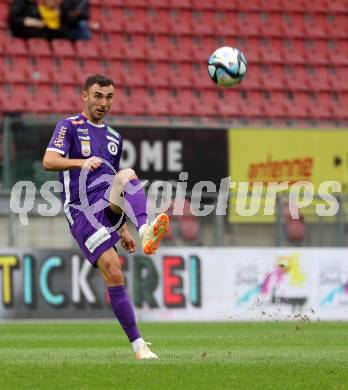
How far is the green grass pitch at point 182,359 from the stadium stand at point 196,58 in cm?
685

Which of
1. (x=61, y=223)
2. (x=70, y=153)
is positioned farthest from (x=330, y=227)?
(x=70, y=153)

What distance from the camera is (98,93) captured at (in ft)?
27.4

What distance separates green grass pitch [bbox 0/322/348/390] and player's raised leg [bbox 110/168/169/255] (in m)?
0.87

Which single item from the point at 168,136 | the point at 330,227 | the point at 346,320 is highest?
the point at 168,136

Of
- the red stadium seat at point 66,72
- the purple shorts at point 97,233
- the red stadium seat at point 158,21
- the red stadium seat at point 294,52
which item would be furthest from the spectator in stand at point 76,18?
the purple shorts at point 97,233

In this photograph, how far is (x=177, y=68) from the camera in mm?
20422

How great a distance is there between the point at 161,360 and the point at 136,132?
890cm

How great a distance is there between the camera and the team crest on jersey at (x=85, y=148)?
8484 millimetres

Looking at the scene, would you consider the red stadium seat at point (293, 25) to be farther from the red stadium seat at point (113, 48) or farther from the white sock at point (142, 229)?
the white sock at point (142, 229)

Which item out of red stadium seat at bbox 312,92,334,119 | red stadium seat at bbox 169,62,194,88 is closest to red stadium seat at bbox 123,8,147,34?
red stadium seat at bbox 169,62,194,88

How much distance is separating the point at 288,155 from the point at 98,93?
9462 millimetres

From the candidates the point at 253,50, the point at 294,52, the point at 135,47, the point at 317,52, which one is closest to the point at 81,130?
the point at 135,47

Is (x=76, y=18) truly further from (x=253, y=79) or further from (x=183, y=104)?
(x=253, y=79)

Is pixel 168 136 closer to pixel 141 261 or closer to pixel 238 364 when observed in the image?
pixel 141 261
